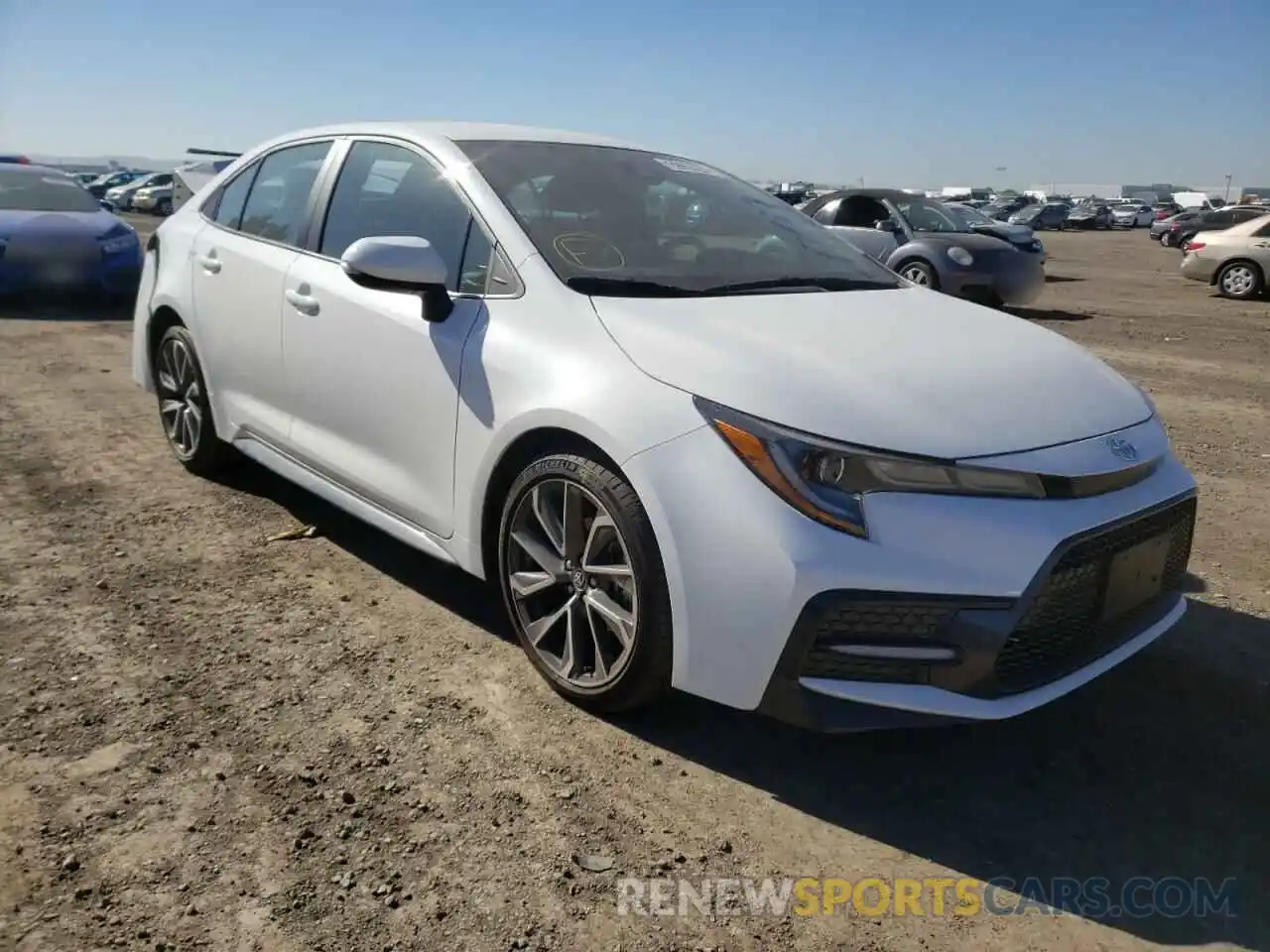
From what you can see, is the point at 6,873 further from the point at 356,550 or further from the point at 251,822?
the point at 356,550

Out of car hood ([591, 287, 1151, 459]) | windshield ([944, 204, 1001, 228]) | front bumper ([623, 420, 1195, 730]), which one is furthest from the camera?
windshield ([944, 204, 1001, 228])

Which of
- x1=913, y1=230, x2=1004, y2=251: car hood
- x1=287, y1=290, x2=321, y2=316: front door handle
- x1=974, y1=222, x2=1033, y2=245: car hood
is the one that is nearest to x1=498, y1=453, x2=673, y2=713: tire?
x1=287, y1=290, x2=321, y2=316: front door handle

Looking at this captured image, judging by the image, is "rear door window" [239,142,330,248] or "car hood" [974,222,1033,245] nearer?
"rear door window" [239,142,330,248]

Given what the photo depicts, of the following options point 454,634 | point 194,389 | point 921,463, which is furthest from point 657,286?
point 194,389

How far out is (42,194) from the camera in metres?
10.5

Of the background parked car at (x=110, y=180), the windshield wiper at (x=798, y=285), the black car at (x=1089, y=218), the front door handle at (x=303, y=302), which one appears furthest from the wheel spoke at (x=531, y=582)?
the black car at (x=1089, y=218)

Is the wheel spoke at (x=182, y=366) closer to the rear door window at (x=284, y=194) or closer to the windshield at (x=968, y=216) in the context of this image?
the rear door window at (x=284, y=194)

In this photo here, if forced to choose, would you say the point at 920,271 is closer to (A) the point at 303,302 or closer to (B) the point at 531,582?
(A) the point at 303,302

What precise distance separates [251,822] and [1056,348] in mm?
2608

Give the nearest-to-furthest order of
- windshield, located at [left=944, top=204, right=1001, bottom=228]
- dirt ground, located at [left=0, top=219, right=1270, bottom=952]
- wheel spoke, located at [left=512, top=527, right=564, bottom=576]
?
1. dirt ground, located at [left=0, top=219, right=1270, bottom=952]
2. wheel spoke, located at [left=512, top=527, right=564, bottom=576]
3. windshield, located at [left=944, top=204, right=1001, bottom=228]

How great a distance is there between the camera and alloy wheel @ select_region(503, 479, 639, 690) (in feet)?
9.01

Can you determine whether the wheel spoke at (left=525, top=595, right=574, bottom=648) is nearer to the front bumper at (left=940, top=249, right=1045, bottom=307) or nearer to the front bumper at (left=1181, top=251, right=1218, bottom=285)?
the front bumper at (left=940, top=249, right=1045, bottom=307)

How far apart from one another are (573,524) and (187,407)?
281 cm

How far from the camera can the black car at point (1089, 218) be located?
50.1m
